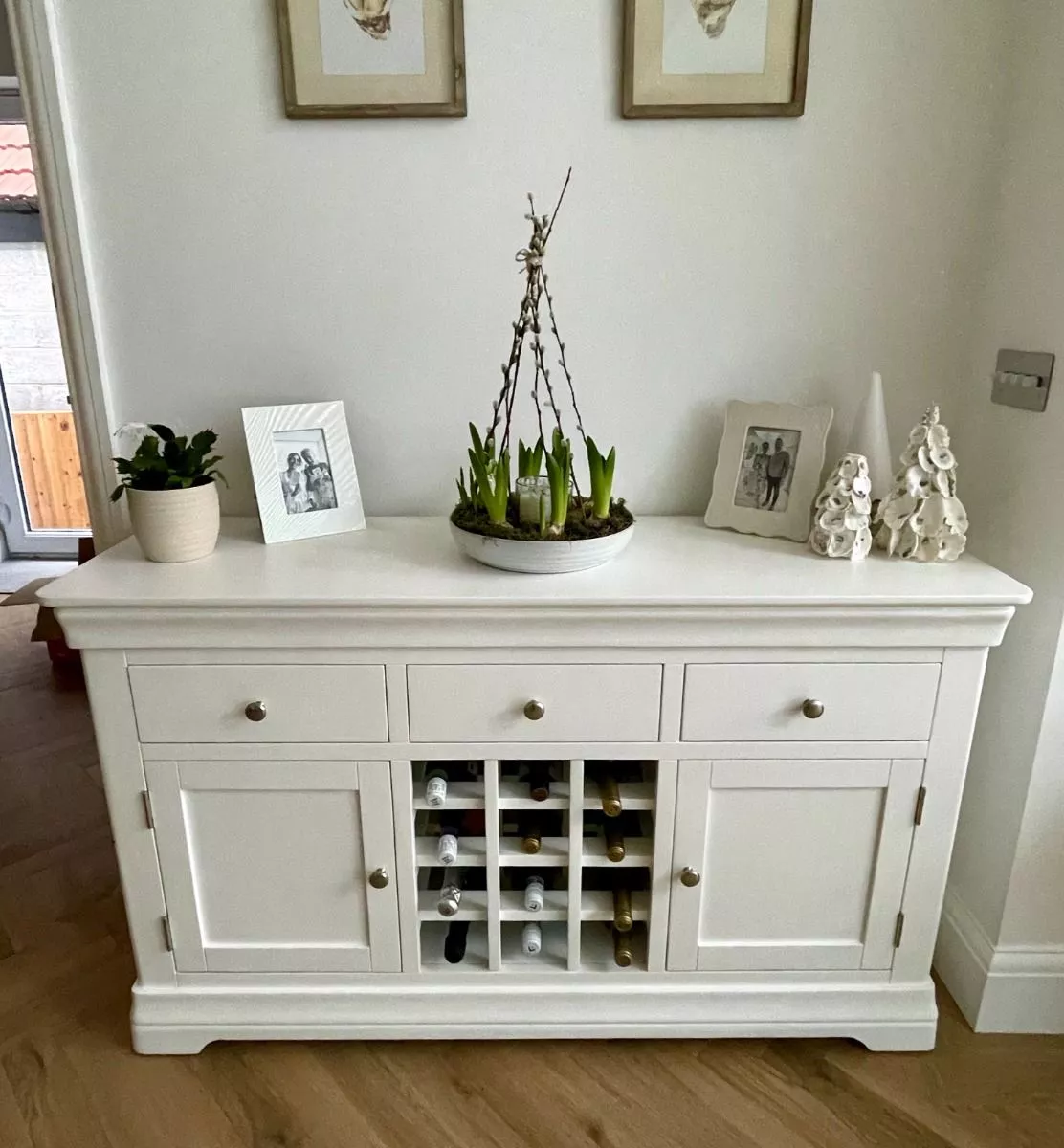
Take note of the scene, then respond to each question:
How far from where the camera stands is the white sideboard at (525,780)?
1.23 meters

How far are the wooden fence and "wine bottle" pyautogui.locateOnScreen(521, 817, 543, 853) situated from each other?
3.07 metres

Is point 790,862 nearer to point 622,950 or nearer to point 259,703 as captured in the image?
point 622,950

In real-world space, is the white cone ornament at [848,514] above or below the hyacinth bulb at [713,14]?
below

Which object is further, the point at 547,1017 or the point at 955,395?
the point at 955,395

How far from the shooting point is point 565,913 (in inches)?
56.1

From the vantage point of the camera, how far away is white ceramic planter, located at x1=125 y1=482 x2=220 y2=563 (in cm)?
129

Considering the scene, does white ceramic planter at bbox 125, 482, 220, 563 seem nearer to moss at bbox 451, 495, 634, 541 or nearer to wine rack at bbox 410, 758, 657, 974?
moss at bbox 451, 495, 634, 541

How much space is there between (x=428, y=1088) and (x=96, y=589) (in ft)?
3.31

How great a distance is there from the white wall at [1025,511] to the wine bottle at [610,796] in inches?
28.2

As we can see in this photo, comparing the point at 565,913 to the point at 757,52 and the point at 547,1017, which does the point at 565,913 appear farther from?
the point at 757,52

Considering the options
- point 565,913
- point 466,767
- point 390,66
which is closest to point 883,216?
point 390,66

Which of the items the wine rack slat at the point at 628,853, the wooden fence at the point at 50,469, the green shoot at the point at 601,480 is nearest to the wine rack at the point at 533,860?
the wine rack slat at the point at 628,853

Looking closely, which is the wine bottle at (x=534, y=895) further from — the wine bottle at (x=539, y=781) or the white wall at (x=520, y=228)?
the white wall at (x=520, y=228)

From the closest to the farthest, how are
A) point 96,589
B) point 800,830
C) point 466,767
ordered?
point 96,589
point 800,830
point 466,767
